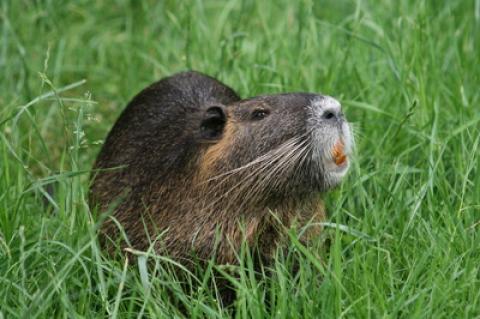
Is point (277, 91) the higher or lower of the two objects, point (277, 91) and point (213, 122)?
the lower

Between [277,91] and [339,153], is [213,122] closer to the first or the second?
[339,153]

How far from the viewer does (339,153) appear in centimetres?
420

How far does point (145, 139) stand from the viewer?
505cm

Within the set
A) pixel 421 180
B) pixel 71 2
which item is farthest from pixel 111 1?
pixel 421 180

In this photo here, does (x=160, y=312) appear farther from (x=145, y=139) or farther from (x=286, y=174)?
(x=145, y=139)

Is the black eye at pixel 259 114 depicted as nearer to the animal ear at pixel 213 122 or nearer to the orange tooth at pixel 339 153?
the animal ear at pixel 213 122

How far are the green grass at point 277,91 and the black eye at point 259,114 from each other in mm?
457

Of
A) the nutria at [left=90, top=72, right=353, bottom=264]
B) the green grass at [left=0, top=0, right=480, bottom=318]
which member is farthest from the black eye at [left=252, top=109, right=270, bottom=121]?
the green grass at [left=0, top=0, right=480, bottom=318]

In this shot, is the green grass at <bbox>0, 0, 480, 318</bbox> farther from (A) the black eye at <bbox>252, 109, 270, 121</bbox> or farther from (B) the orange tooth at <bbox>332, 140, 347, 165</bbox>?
(A) the black eye at <bbox>252, 109, 270, 121</bbox>

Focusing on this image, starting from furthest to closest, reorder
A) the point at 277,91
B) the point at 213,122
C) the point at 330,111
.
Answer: the point at 277,91 → the point at 213,122 → the point at 330,111

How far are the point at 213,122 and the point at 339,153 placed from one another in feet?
1.87

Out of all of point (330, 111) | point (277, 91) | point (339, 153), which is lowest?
point (277, 91)

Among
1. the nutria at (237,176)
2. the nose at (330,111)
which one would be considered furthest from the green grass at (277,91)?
the nose at (330,111)

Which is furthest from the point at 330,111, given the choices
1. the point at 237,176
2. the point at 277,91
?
the point at 277,91
